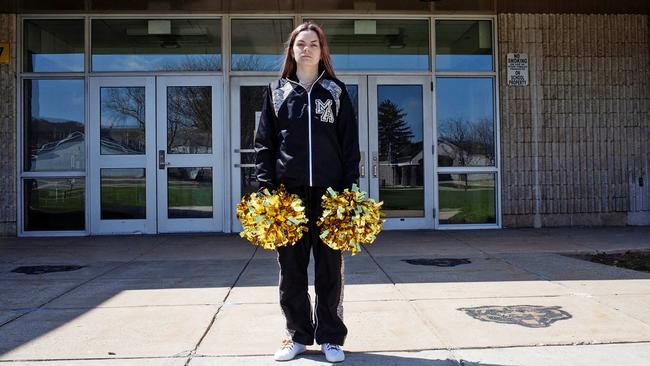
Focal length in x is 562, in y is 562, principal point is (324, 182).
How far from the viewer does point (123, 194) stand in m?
8.91

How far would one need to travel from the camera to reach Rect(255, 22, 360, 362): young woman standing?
3.19 meters

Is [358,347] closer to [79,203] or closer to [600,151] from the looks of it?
[79,203]

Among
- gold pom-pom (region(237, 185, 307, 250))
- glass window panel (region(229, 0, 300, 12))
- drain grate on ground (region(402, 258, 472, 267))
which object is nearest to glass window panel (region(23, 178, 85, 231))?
glass window panel (region(229, 0, 300, 12))

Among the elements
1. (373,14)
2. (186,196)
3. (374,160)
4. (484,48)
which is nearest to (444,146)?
(374,160)

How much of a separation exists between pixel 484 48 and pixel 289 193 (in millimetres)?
7216

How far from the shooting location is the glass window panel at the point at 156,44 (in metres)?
9.07

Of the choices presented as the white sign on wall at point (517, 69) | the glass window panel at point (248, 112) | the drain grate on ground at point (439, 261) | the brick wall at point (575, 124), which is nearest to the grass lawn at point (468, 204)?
the brick wall at point (575, 124)

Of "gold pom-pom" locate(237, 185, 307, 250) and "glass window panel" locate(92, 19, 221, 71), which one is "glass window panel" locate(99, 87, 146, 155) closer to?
"glass window panel" locate(92, 19, 221, 71)

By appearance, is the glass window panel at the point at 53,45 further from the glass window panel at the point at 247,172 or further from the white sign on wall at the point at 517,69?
the white sign on wall at the point at 517,69

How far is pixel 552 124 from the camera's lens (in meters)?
9.29

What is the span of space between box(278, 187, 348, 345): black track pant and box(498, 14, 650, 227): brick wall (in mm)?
6658

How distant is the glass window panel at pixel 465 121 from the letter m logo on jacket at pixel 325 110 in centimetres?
620

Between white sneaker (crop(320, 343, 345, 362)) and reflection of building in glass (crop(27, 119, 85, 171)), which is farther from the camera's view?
reflection of building in glass (crop(27, 119, 85, 171))

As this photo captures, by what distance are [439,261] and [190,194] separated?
4362 mm
